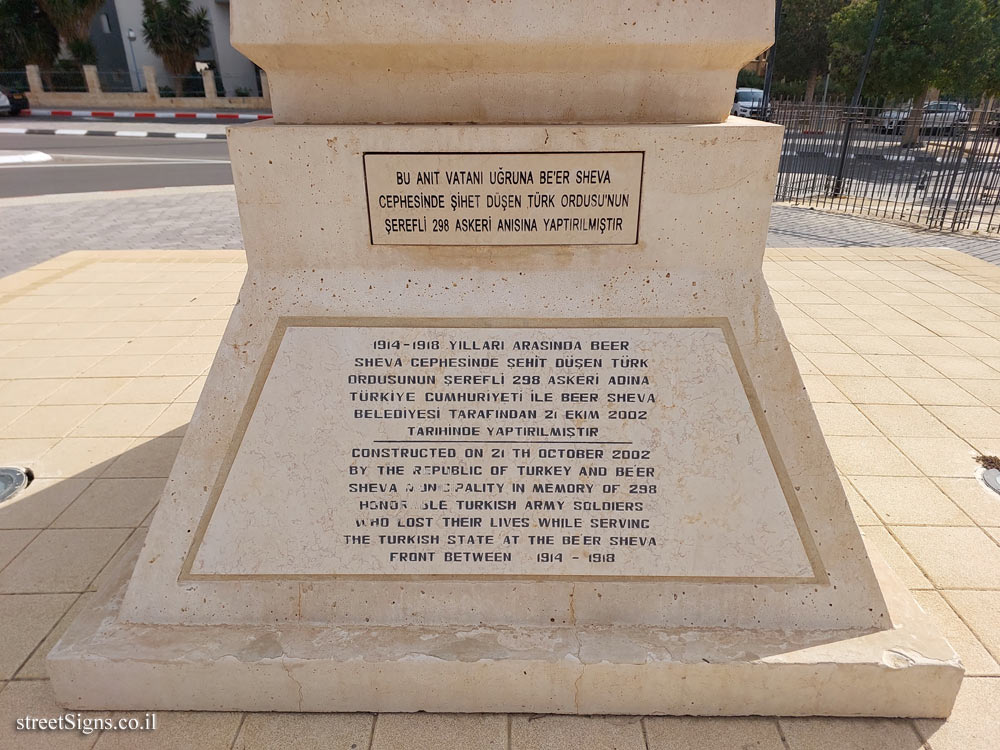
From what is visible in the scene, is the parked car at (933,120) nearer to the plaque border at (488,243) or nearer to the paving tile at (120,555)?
the plaque border at (488,243)

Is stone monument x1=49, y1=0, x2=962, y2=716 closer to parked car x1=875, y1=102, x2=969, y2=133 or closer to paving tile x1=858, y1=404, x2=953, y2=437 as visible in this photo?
paving tile x1=858, y1=404, x2=953, y2=437

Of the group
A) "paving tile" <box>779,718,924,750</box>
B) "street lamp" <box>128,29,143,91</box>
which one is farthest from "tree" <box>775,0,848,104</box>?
"paving tile" <box>779,718,924,750</box>

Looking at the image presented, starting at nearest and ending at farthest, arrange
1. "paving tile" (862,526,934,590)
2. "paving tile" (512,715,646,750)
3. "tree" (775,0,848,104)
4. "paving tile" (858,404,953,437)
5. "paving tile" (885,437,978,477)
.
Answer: "paving tile" (512,715,646,750) < "paving tile" (862,526,934,590) < "paving tile" (885,437,978,477) < "paving tile" (858,404,953,437) < "tree" (775,0,848,104)

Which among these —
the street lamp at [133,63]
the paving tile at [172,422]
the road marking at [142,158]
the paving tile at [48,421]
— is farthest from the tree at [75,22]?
the paving tile at [172,422]

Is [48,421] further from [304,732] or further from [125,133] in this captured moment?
[125,133]

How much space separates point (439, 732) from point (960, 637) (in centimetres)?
185

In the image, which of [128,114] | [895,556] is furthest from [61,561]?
[128,114]

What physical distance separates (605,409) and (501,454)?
1.22ft

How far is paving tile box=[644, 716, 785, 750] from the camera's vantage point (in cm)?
197

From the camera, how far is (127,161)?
49.1ft

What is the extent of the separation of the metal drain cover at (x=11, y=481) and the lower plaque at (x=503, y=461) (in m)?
1.83

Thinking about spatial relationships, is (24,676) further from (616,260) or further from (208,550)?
(616,260)

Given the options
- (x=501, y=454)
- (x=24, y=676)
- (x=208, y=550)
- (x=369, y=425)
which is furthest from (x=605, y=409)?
(x=24, y=676)

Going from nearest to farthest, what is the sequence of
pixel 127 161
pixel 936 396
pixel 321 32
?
pixel 321 32
pixel 936 396
pixel 127 161
